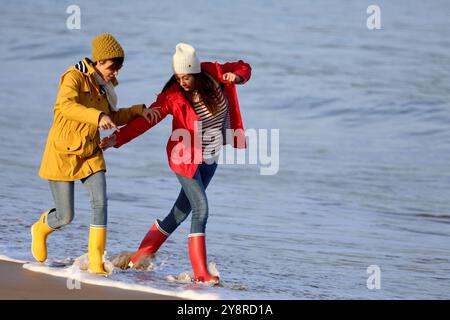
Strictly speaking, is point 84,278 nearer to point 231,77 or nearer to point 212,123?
point 212,123

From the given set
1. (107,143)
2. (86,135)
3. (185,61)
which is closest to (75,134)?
(86,135)

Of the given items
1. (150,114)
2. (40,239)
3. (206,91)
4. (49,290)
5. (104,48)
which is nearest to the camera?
(49,290)

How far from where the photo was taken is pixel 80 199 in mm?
9945

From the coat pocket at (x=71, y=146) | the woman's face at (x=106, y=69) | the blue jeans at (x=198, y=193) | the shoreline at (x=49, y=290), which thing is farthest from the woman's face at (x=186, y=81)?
the shoreline at (x=49, y=290)

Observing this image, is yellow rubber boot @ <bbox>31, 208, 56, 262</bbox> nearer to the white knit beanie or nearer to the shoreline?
the shoreline

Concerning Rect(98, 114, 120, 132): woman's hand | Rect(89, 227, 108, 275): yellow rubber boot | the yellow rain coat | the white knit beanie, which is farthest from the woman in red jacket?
Rect(89, 227, 108, 275): yellow rubber boot

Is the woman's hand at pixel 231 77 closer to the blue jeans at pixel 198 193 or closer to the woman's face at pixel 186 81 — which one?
the woman's face at pixel 186 81

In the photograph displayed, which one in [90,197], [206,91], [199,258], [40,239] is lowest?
Result: [199,258]

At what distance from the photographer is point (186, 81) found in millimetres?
6973

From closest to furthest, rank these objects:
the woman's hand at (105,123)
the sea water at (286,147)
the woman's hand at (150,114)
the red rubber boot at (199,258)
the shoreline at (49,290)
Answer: the shoreline at (49,290) → the woman's hand at (105,123) → the woman's hand at (150,114) → the red rubber boot at (199,258) → the sea water at (286,147)

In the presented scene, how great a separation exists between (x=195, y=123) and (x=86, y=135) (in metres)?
0.68

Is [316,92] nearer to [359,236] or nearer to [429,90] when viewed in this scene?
[429,90]

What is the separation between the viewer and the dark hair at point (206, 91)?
704cm

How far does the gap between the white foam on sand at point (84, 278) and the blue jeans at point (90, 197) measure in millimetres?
281
